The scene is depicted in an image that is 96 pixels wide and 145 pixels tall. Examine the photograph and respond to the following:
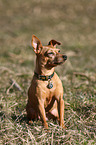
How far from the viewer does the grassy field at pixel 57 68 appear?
9.20 ft

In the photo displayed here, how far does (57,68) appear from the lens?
584cm

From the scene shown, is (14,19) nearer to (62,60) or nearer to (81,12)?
(81,12)

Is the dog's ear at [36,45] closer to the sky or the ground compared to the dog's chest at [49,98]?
closer to the sky

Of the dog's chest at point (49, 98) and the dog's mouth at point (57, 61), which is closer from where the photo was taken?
the dog's mouth at point (57, 61)

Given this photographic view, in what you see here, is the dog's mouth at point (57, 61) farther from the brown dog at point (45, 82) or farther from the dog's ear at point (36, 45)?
the dog's ear at point (36, 45)

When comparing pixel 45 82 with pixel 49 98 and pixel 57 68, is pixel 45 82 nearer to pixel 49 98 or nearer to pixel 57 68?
pixel 49 98

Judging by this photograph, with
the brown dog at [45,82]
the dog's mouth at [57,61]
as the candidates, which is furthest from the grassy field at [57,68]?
the dog's mouth at [57,61]

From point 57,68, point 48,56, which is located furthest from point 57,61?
point 57,68

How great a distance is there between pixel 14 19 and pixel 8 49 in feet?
15.5

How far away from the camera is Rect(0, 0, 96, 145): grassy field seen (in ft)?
9.20

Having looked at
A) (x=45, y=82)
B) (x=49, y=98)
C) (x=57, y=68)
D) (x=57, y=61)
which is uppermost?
(x=57, y=68)

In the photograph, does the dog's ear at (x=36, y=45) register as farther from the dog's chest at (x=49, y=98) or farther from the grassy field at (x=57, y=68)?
the grassy field at (x=57, y=68)

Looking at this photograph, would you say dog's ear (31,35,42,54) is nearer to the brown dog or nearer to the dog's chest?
the brown dog

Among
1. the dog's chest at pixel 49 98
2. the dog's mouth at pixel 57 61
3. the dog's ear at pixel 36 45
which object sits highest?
the dog's ear at pixel 36 45
